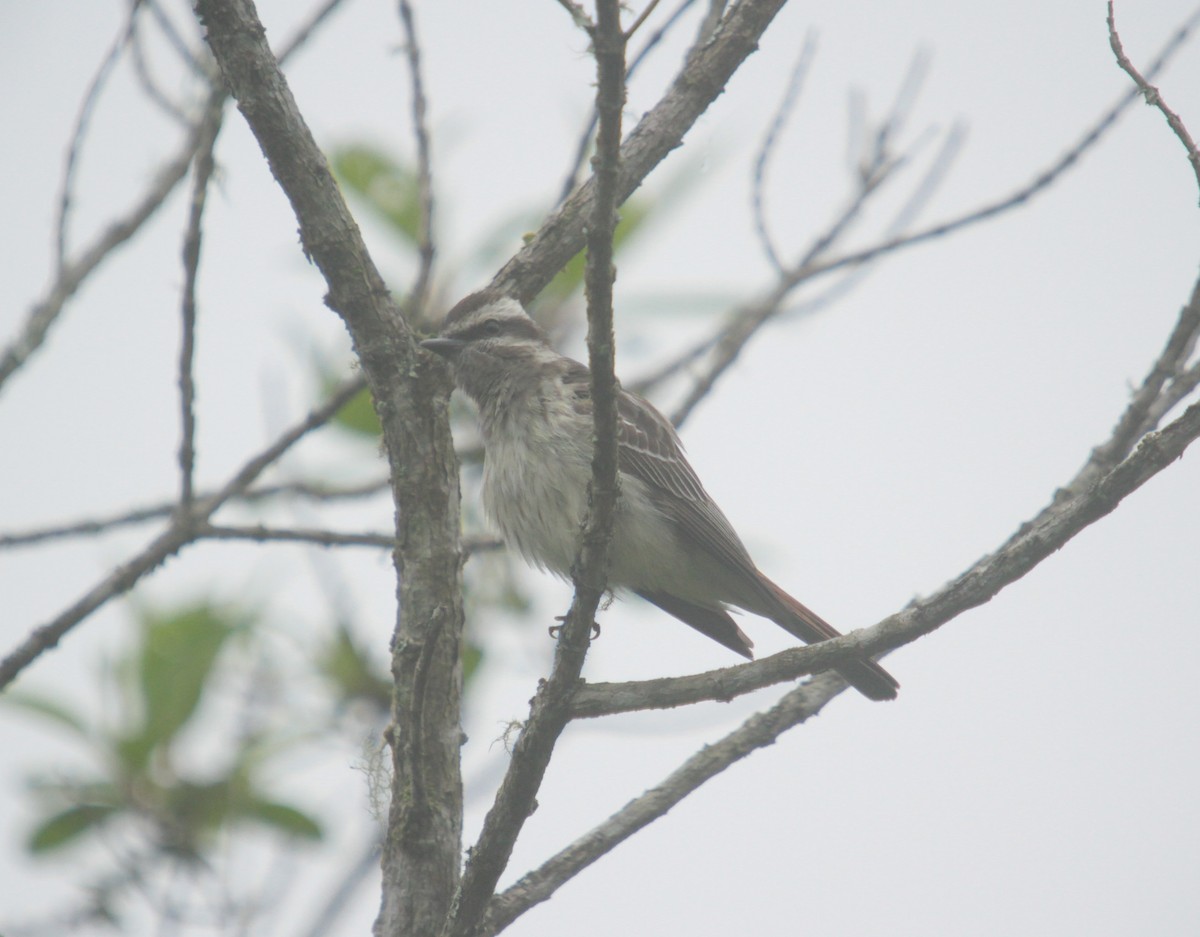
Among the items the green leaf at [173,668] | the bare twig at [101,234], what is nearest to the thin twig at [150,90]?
the bare twig at [101,234]

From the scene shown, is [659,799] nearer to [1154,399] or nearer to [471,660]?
[471,660]

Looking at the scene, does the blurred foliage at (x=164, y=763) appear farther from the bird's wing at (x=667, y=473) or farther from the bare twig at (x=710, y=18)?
the bare twig at (x=710, y=18)

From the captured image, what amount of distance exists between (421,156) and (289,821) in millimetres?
2759

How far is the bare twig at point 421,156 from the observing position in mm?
4859

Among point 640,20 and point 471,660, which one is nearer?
point 640,20

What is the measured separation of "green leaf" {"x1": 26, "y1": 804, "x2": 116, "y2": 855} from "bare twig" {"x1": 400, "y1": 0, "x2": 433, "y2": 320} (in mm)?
2451

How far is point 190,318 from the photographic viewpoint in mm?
4414

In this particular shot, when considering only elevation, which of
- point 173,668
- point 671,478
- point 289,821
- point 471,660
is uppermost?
point 671,478

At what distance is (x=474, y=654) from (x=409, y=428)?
6.02ft

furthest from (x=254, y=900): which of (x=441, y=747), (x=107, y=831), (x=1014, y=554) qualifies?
(x=1014, y=554)

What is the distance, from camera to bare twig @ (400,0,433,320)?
4859 mm

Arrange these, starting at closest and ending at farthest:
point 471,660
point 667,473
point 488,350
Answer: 1. point 471,660
2. point 667,473
3. point 488,350

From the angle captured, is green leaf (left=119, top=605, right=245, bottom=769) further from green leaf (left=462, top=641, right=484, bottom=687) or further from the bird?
the bird

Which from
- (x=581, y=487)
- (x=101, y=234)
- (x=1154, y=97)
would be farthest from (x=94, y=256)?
(x=1154, y=97)
